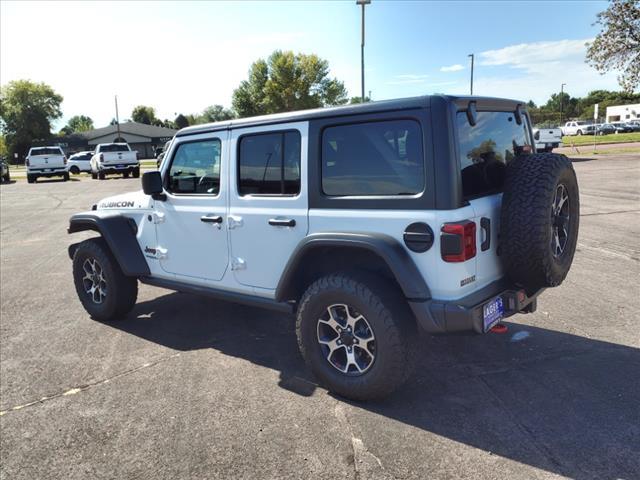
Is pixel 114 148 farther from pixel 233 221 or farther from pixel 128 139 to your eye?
pixel 128 139

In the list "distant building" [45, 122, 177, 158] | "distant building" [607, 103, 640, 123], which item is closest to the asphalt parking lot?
"distant building" [45, 122, 177, 158]

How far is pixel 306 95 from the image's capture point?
57094mm

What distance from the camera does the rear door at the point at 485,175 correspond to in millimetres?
3119

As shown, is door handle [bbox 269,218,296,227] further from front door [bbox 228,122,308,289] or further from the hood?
the hood

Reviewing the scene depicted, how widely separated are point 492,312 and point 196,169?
2690 millimetres

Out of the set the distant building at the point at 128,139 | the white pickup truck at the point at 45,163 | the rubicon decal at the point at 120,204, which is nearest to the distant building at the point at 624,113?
the distant building at the point at 128,139

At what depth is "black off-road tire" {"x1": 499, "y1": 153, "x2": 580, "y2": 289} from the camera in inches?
121

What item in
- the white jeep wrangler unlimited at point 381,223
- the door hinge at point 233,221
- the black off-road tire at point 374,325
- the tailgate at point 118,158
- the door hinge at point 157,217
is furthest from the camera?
the tailgate at point 118,158

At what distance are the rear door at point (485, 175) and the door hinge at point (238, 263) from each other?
1790mm

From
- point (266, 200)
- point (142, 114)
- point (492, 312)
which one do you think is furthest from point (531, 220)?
point (142, 114)

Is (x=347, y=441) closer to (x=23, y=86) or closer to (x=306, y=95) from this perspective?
(x=306, y=95)

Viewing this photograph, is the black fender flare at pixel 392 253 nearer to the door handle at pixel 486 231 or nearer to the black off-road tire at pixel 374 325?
the black off-road tire at pixel 374 325

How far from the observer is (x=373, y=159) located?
3.25 m

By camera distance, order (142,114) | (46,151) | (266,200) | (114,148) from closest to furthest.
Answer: (266,200) → (114,148) → (46,151) → (142,114)
